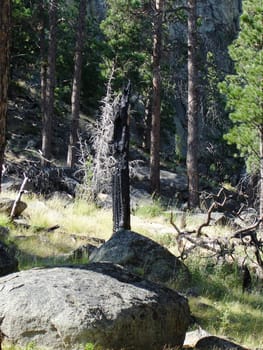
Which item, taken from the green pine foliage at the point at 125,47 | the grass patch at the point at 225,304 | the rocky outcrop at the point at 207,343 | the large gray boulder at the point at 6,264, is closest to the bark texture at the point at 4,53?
the large gray boulder at the point at 6,264

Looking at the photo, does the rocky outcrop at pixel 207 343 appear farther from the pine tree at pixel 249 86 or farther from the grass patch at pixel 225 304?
the pine tree at pixel 249 86

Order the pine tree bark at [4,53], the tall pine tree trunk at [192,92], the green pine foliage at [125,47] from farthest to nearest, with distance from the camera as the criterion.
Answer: the green pine foliage at [125,47] → the tall pine tree trunk at [192,92] → the pine tree bark at [4,53]

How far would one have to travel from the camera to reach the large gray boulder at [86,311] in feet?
14.1

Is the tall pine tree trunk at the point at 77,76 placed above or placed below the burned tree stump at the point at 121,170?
above

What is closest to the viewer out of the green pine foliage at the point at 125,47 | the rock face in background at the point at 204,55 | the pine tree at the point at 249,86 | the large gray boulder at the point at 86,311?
the large gray boulder at the point at 86,311

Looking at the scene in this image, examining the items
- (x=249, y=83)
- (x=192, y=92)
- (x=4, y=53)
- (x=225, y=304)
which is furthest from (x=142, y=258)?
(x=192, y=92)

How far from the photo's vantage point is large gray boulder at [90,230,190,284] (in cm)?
825

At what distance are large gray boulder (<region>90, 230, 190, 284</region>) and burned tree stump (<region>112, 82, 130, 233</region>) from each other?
2.28m

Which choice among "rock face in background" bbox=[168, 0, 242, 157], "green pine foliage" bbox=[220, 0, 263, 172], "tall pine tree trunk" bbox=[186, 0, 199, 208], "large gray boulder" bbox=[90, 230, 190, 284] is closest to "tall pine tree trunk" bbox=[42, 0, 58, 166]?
"rock face in background" bbox=[168, 0, 242, 157]

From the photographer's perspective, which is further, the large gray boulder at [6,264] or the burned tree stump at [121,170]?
the burned tree stump at [121,170]

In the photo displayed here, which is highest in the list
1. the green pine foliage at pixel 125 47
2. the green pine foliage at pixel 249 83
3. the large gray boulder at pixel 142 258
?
the green pine foliage at pixel 125 47

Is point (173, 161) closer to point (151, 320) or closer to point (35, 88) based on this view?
point (35, 88)

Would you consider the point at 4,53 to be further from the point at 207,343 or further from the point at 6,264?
the point at 207,343

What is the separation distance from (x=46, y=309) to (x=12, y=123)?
22540mm
